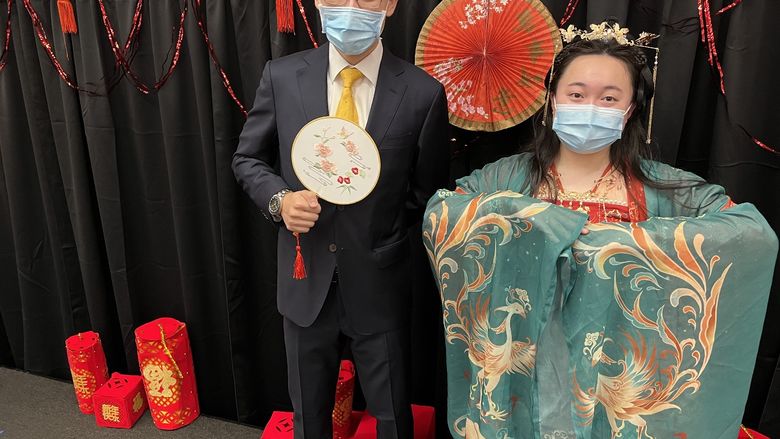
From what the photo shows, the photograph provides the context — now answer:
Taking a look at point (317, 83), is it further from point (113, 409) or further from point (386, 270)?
point (113, 409)

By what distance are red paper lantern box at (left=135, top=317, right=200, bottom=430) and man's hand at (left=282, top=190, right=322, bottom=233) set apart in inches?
43.2

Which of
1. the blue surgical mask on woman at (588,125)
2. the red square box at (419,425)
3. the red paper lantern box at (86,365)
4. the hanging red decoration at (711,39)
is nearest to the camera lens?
the blue surgical mask on woman at (588,125)

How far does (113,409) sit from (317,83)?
5.33 ft

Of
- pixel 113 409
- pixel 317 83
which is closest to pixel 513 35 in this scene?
pixel 317 83

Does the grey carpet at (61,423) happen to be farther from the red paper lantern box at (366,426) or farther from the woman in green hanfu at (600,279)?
the woman in green hanfu at (600,279)

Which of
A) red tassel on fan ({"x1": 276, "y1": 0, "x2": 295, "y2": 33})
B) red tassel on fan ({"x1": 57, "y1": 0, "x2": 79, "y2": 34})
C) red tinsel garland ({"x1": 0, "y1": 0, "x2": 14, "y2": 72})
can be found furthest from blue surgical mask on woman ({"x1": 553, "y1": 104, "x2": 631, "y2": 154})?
red tinsel garland ({"x1": 0, "y1": 0, "x2": 14, "y2": 72})

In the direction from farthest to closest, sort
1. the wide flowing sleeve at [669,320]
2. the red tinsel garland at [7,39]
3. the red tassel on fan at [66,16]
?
1. the red tinsel garland at [7,39]
2. the red tassel on fan at [66,16]
3. the wide flowing sleeve at [669,320]

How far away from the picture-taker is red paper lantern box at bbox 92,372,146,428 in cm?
208

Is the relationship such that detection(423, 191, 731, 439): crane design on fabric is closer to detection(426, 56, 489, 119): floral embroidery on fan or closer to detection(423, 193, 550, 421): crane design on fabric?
detection(423, 193, 550, 421): crane design on fabric

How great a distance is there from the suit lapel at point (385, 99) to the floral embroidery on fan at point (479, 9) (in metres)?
0.26

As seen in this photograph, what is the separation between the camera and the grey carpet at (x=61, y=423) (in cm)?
208

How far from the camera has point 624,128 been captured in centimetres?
126

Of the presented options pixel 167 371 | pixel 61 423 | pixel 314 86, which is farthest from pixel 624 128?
pixel 61 423

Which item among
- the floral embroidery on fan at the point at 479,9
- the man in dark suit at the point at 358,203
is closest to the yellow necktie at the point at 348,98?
the man in dark suit at the point at 358,203
